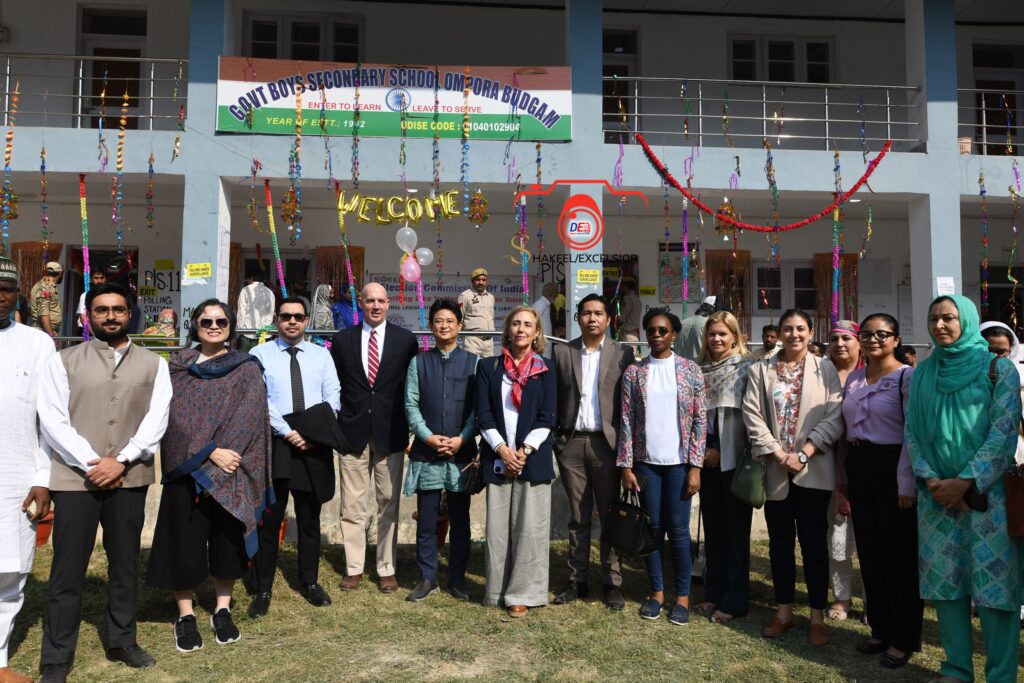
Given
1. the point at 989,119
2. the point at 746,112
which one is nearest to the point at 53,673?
the point at 746,112

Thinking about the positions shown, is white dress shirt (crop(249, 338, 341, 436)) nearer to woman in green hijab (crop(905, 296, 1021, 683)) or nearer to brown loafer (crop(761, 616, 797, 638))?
brown loafer (crop(761, 616, 797, 638))

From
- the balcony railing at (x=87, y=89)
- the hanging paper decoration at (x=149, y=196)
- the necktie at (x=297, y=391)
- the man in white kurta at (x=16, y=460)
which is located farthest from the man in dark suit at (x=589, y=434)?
the balcony railing at (x=87, y=89)

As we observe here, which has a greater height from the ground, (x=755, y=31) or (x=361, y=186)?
(x=755, y=31)

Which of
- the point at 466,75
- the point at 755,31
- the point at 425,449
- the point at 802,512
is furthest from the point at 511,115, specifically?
the point at 802,512

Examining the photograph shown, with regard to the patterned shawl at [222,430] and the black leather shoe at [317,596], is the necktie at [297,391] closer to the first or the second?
the patterned shawl at [222,430]

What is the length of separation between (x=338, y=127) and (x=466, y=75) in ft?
5.22

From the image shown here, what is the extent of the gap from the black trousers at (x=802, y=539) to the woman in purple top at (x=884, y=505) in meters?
0.18

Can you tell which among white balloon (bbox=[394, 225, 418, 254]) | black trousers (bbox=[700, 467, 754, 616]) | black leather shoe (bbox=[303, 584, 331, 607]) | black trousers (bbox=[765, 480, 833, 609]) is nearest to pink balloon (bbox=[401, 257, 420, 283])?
white balloon (bbox=[394, 225, 418, 254])

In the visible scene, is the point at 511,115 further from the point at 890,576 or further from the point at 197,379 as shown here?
the point at 890,576

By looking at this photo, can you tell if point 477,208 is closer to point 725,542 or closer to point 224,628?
point 725,542

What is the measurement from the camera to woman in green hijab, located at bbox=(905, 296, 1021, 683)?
3336mm

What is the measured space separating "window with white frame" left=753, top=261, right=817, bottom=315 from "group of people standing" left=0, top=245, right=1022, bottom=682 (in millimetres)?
7727

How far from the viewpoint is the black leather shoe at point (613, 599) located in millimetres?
4430

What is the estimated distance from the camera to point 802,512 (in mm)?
4090
